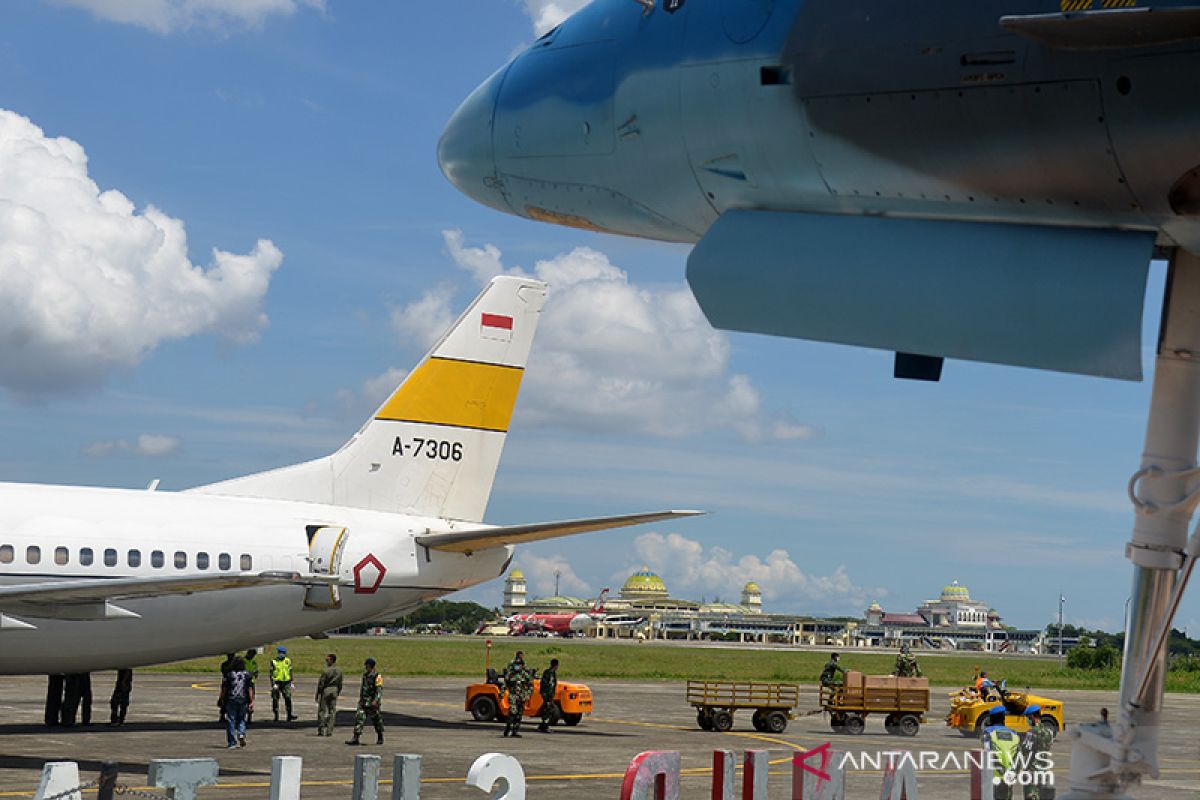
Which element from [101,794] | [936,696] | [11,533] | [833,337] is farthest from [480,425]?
[936,696]

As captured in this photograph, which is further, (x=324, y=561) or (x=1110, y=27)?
(x=324, y=561)

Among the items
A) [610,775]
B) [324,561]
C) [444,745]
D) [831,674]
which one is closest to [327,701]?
[324,561]

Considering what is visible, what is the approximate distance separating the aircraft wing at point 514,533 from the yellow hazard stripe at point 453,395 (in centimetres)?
309

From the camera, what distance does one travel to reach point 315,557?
A: 28.2 meters

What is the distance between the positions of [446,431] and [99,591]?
34.1 ft

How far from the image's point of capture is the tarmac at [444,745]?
67.2 ft

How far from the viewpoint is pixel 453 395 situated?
31.5 metres

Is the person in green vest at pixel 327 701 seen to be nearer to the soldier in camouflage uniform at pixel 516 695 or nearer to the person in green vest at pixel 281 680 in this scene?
the person in green vest at pixel 281 680

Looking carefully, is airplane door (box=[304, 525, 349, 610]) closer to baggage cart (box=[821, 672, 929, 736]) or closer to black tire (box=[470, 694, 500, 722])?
black tire (box=[470, 694, 500, 722])

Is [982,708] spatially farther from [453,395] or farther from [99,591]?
[99,591]

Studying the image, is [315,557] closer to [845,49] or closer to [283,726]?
[283,726]

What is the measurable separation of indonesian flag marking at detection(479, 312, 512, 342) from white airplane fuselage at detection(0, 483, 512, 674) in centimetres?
453

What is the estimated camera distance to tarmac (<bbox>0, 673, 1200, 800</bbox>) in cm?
2047

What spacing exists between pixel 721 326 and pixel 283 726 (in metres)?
22.9
